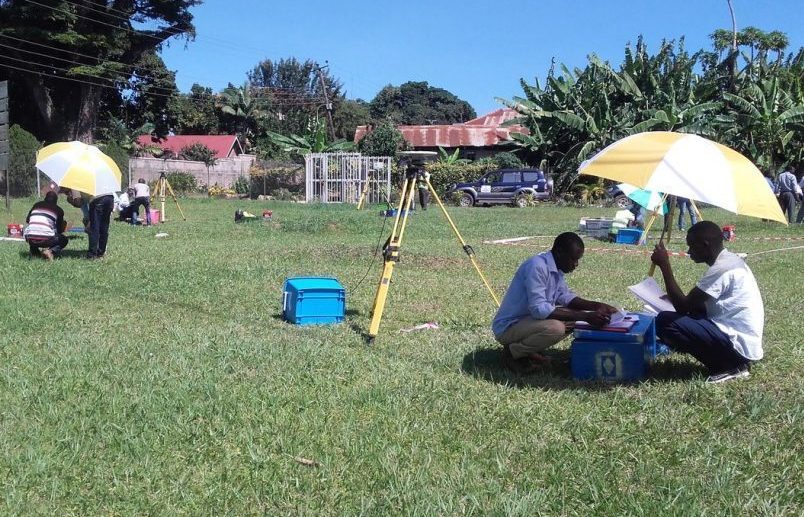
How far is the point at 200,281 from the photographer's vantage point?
35.3ft

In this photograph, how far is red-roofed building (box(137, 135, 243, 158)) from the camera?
56.2 m

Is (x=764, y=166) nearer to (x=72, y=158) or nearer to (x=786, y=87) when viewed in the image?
(x=786, y=87)

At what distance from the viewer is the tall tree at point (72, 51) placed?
40969mm

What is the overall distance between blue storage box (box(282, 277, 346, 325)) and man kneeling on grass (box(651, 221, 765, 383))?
3516 millimetres

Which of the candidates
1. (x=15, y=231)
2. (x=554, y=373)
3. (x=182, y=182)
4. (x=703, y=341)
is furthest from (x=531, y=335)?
(x=182, y=182)

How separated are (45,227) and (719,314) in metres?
10.7

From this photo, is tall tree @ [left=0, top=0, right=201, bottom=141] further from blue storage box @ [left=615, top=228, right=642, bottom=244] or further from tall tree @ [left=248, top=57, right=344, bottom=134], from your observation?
blue storage box @ [left=615, top=228, right=642, bottom=244]

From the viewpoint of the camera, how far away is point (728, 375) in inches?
229

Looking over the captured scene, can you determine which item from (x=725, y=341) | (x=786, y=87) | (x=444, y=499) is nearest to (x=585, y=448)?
(x=444, y=499)

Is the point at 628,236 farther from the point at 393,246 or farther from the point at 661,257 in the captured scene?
the point at 661,257

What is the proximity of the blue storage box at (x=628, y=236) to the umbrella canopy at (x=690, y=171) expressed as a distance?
10.8 meters

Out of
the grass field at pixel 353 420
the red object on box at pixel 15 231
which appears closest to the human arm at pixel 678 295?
the grass field at pixel 353 420

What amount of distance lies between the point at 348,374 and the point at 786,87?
3505 cm

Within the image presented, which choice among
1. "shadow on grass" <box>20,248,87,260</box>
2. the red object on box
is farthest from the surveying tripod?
the red object on box
